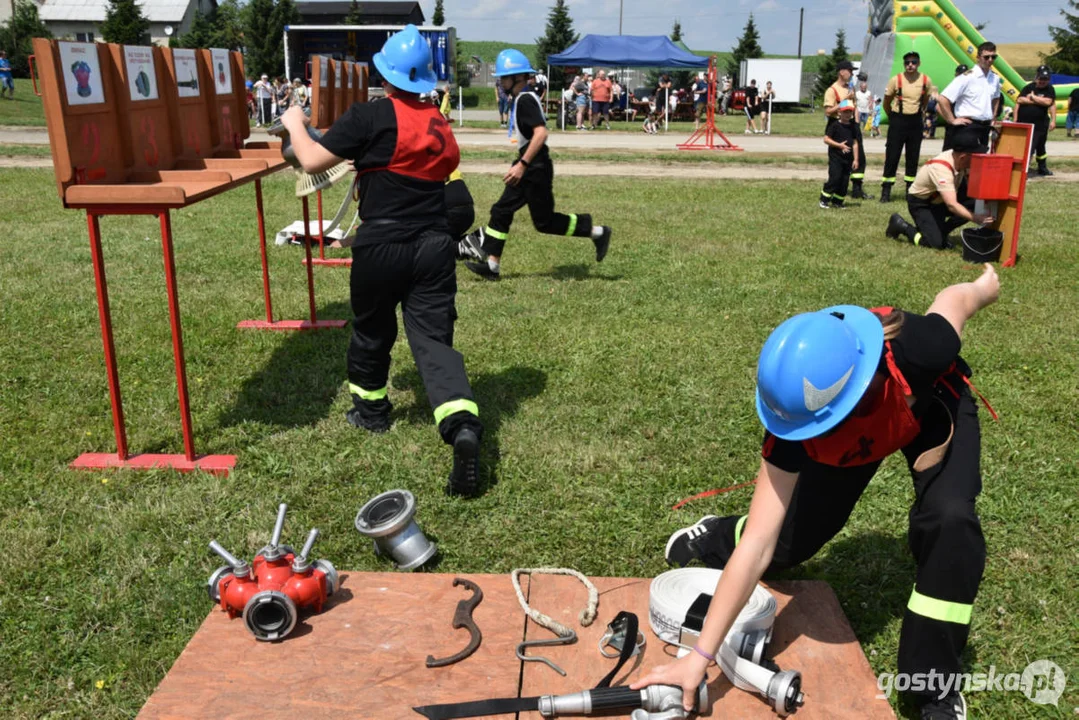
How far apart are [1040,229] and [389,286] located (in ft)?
33.2

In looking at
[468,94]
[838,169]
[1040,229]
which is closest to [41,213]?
[838,169]

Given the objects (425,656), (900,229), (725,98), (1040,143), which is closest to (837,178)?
(900,229)

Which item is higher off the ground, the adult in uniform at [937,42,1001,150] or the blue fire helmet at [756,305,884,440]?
the adult in uniform at [937,42,1001,150]

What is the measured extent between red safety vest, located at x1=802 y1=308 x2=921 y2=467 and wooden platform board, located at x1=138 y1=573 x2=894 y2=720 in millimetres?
789

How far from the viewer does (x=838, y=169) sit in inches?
536

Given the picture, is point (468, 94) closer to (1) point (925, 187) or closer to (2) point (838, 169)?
(2) point (838, 169)

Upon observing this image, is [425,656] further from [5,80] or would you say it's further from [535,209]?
[5,80]

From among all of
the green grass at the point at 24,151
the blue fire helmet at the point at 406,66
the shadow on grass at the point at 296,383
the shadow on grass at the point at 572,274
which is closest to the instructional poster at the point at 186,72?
the blue fire helmet at the point at 406,66

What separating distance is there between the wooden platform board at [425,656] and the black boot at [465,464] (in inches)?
33.4

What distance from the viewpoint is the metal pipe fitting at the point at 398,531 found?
3932 millimetres

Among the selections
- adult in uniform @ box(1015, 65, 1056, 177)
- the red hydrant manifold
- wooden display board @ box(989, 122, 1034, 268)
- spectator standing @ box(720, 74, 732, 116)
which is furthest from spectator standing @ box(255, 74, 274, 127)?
the red hydrant manifold

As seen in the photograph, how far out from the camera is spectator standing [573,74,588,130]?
30828 millimetres

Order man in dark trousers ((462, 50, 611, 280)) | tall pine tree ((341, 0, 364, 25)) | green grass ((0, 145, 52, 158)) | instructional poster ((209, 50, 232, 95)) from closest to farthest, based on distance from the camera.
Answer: instructional poster ((209, 50, 232, 95))
man in dark trousers ((462, 50, 611, 280))
green grass ((0, 145, 52, 158))
tall pine tree ((341, 0, 364, 25))

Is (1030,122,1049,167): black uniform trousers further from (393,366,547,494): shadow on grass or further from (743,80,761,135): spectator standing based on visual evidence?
(393,366,547,494): shadow on grass
